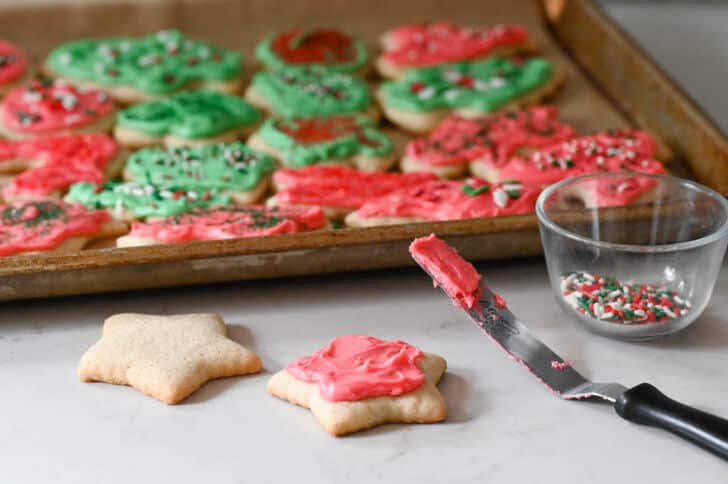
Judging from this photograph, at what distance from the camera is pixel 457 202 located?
5.81 feet

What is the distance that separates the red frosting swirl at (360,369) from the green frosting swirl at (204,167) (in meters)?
0.59

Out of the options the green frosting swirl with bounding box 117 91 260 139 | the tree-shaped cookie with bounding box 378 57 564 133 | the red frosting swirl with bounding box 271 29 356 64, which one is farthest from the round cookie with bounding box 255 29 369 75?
the green frosting swirl with bounding box 117 91 260 139

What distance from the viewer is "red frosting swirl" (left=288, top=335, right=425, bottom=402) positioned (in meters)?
1.30

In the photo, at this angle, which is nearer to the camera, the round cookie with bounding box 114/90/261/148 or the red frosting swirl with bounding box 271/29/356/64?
the round cookie with bounding box 114/90/261/148

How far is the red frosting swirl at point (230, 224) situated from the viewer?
1651mm

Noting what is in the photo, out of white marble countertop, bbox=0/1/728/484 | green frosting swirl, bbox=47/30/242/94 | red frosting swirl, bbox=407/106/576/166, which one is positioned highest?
green frosting swirl, bbox=47/30/242/94

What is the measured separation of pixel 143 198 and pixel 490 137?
71cm

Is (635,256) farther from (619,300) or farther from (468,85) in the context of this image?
(468,85)

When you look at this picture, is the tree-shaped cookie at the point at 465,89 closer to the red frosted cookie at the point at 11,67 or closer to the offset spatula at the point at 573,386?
the offset spatula at the point at 573,386

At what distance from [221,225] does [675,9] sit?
1.88 meters

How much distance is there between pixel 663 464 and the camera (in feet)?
4.05

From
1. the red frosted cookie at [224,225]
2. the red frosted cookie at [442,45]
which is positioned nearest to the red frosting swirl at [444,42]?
the red frosted cookie at [442,45]

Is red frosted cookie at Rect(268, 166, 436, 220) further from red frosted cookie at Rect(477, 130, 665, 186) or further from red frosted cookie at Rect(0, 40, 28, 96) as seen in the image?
red frosted cookie at Rect(0, 40, 28, 96)

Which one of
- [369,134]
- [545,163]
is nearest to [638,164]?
[545,163]
